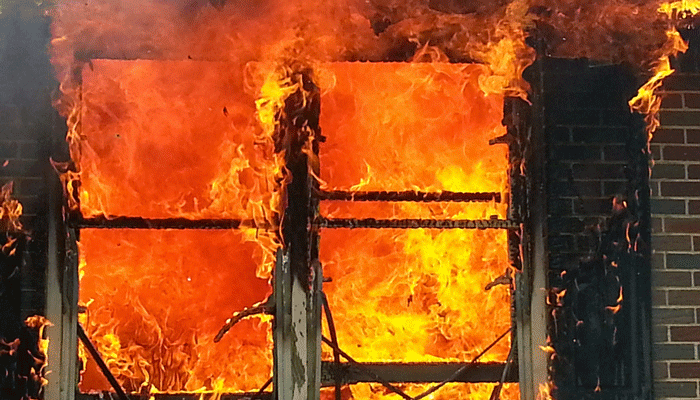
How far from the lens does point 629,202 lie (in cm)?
318

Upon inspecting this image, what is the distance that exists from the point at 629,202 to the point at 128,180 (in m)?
2.78

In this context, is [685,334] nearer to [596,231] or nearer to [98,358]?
[596,231]

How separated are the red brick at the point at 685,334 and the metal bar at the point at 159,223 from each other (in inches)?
83.8

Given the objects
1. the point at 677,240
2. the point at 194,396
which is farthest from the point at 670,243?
the point at 194,396

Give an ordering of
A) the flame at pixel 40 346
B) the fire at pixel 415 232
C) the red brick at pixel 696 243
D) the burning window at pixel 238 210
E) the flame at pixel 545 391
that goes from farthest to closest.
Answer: the fire at pixel 415 232 < the burning window at pixel 238 210 < the red brick at pixel 696 243 < the flame at pixel 545 391 < the flame at pixel 40 346

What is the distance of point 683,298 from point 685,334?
7.2 inches

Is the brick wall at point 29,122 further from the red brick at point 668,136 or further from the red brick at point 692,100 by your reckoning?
the red brick at point 692,100

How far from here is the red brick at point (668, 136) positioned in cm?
324

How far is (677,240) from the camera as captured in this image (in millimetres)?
3217

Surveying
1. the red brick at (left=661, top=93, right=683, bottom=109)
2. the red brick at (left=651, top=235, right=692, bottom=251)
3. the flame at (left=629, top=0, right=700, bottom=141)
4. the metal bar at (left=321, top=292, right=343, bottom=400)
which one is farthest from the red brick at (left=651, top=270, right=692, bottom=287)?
the metal bar at (left=321, top=292, right=343, bottom=400)

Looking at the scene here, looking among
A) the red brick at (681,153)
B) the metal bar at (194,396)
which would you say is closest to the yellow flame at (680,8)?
the red brick at (681,153)

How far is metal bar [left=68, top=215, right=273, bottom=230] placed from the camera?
10.3ft

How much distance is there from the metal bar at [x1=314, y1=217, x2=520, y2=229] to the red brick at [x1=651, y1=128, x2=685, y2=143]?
0.86 meters

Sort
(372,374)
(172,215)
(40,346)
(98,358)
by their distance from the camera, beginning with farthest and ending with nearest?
(172,215) < (372,374) < (98,358) < (40,346)
